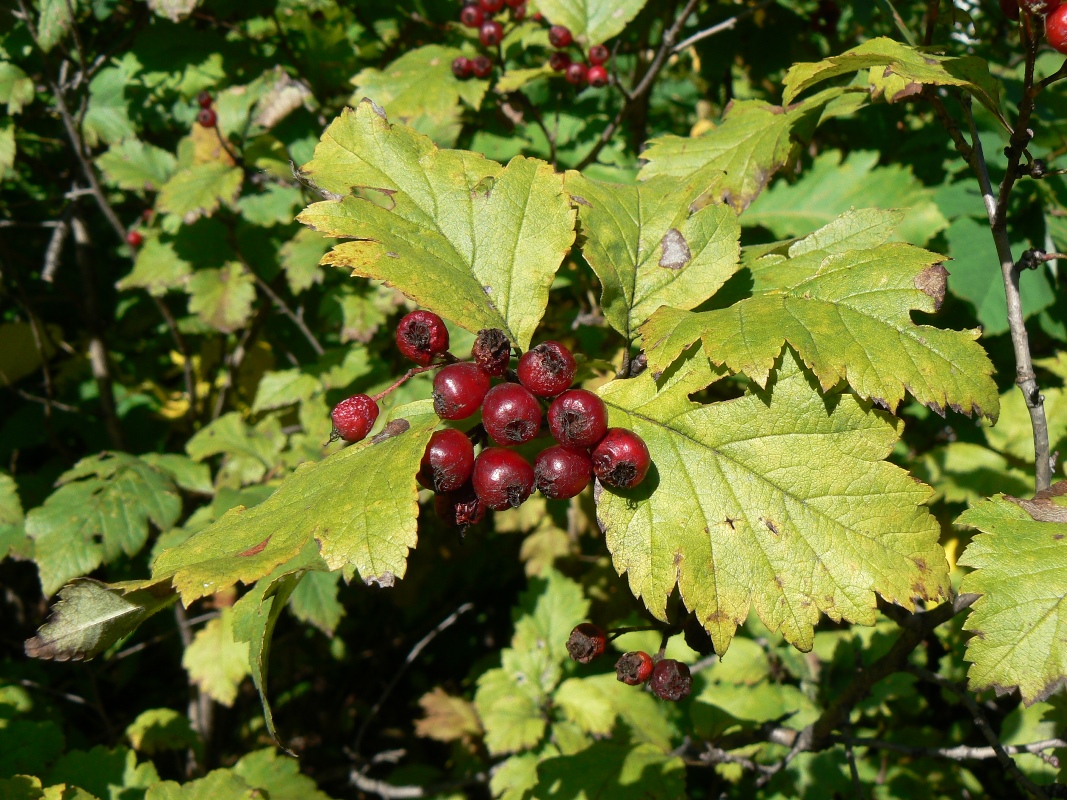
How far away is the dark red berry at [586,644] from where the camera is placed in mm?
1663

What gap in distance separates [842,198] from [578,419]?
2.43 meters

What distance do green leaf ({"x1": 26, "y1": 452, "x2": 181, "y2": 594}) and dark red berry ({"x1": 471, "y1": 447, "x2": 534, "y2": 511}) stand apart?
2.12 meters

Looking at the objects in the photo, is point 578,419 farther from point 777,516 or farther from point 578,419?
point 777,516

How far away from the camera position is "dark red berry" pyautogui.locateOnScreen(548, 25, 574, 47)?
119 inches

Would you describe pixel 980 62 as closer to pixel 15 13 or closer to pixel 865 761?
pixel 865 761

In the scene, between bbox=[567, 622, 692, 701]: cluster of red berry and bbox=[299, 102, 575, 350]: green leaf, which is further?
bbox=[567, 622, 692, 701]: cluster of red berry

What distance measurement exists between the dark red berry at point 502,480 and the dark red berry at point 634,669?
0.65 meters

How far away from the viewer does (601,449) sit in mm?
1255

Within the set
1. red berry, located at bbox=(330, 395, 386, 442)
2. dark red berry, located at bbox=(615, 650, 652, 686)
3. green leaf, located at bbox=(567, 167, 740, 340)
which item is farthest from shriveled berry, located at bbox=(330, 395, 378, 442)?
dark red berry, located at bbox=(615, 650, 652, 686)

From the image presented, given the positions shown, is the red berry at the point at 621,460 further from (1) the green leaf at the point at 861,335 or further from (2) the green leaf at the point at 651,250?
(2) the green leaf at the point at 651,250

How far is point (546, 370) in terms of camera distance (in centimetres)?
132

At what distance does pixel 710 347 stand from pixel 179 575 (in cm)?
93

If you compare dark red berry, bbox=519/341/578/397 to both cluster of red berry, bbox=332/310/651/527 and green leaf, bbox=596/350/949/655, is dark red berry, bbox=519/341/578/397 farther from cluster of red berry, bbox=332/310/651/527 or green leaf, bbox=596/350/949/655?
green leaf, bbox=596/350/949/655

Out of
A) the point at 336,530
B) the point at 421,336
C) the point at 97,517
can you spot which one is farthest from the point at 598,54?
the point at 97,517
